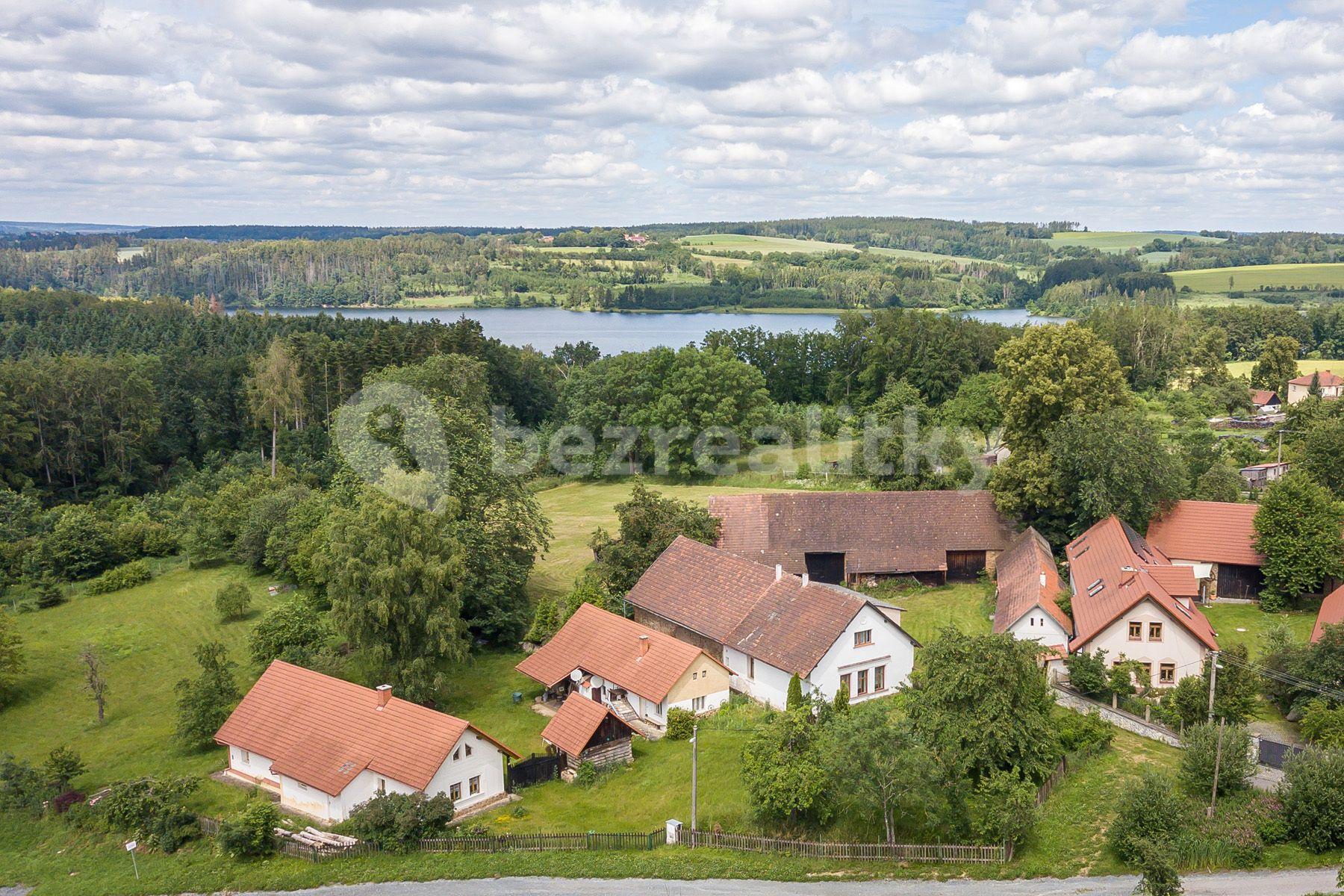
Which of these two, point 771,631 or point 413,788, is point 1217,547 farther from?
point 413,788

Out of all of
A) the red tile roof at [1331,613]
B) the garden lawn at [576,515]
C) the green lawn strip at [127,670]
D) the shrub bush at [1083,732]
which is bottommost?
the green lawn strip at [127,670]

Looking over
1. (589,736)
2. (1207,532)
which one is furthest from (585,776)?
(1207,532)

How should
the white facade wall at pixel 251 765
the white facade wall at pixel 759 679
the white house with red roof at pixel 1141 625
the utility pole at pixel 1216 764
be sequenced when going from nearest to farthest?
the utility pole at pixel 1216 764
the white facade wall at pixel 251 765
the white facade wall at pixel 759 679
the white house with red roof at pixel 1141 625

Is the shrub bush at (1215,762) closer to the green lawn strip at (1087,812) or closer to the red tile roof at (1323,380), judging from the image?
the green lawn strip at (1087,812)

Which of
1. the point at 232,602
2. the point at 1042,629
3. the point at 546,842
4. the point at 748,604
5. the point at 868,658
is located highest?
the point at 748,604

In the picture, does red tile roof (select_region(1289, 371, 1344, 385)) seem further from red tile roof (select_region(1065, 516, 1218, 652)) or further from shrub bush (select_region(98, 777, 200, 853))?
shrub bush (select_region(98, 777, 200, 853))

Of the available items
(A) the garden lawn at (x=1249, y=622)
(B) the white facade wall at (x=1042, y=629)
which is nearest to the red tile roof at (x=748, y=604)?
(B) the white facade wall at (x=1042, y=629)

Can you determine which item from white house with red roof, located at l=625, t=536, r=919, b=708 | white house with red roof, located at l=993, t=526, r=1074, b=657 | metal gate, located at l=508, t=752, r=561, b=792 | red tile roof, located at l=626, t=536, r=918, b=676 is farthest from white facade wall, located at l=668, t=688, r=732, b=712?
white house with red roof, located at l=993, t=526, r=1074, b=657

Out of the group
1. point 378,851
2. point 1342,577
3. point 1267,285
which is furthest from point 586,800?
point 1267,285
